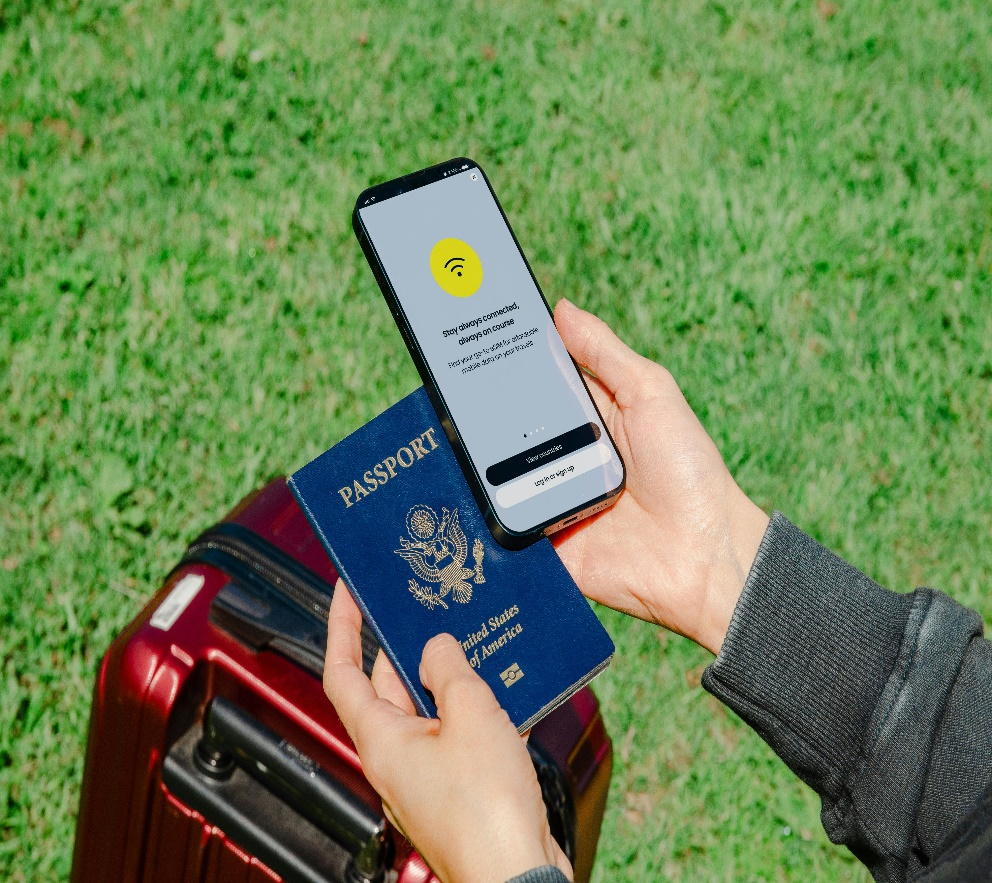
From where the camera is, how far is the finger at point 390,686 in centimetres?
186

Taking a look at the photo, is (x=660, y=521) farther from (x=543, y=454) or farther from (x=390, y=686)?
(x=390, y=686)

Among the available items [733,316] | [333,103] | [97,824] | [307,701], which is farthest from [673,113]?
[97,824]

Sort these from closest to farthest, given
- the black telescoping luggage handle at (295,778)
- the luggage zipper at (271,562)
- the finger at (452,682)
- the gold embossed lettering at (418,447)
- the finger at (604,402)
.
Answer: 1. the finger at (452,682)
2. the black telescoping luggage handle at (295,778)
3. the gold embossed lettering at (418,447)
4. the luggage zipper at (271,562)
5. the finger at (604,402)

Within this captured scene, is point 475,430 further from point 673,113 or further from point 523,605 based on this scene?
point 673,113

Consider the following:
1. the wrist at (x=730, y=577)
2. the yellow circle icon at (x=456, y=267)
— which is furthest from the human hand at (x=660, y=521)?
the yellow circle icon at (x=456, y=267)

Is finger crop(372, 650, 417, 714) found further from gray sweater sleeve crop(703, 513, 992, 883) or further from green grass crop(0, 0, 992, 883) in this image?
green grass crop(0, 0, 992, 883)

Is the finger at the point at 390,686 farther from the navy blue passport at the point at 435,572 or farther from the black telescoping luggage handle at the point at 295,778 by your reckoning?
the black telescoping luggage handle at the point at 295,778

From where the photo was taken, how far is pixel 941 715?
5.84 ft

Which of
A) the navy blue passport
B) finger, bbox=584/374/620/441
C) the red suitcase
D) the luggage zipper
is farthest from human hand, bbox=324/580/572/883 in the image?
finger, bbox=584/374/620/441

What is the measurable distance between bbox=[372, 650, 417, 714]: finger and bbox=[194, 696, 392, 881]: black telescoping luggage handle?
0.69 ft

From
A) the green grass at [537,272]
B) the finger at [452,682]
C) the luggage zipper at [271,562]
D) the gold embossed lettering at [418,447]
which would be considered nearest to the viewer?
the finger at [452,682]

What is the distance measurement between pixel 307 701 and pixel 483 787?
56 centimetres

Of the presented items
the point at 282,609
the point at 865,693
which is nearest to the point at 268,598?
the point at 282,609

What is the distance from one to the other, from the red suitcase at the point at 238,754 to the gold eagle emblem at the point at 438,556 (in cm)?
26
